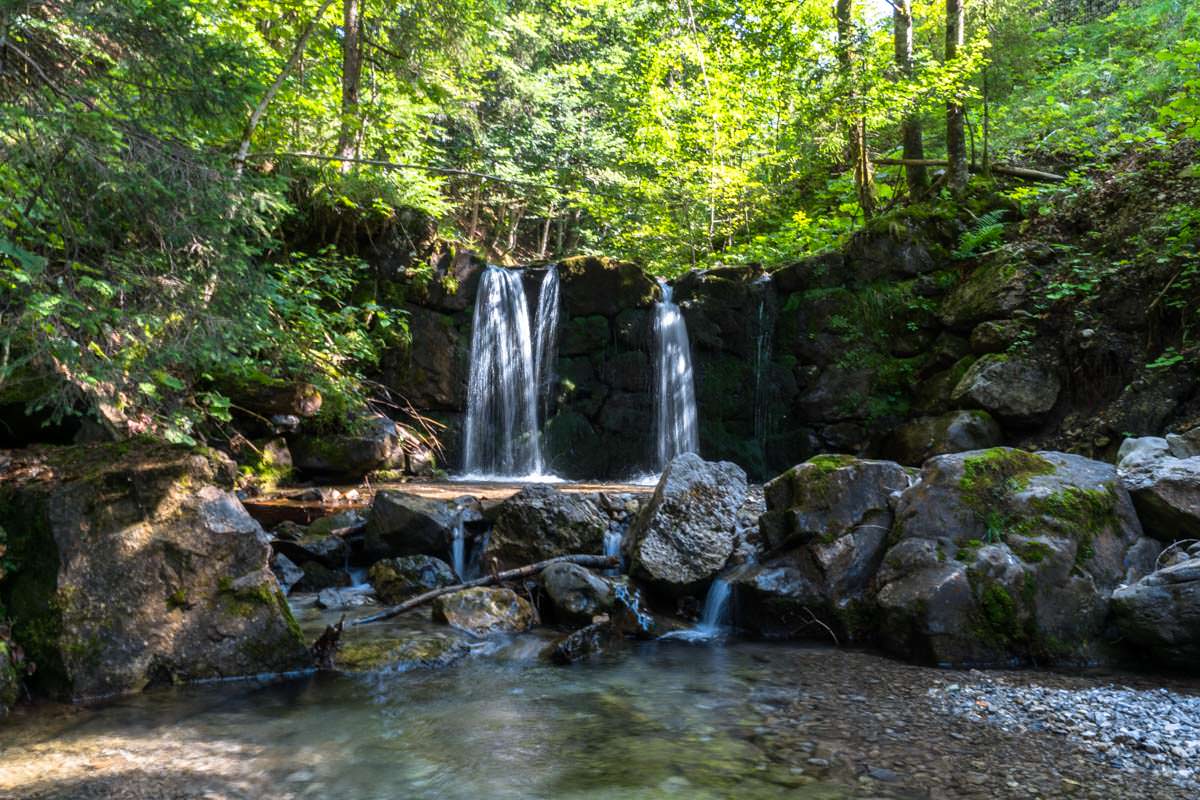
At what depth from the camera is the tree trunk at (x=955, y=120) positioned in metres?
12.5

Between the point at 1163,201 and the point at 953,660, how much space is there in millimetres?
7784

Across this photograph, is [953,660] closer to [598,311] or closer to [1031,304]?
[1031,304]

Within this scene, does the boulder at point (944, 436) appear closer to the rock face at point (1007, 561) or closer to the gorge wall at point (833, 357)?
the gorge wall at point (833, 357)

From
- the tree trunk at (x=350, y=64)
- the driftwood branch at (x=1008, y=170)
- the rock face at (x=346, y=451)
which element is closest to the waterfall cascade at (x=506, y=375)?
the rock face at (x=346, y=451)

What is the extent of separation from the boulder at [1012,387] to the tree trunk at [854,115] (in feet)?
15.2

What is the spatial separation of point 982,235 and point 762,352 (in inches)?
159

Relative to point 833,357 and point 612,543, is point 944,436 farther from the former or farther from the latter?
point 612,543

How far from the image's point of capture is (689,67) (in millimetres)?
18500

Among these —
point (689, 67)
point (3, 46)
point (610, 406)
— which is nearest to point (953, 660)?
point (3, 46)

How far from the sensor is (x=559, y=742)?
421cm

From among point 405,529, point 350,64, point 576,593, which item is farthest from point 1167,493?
point 350,64

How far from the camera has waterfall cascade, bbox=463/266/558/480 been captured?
1428 cm

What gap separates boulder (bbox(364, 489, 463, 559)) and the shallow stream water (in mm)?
2646

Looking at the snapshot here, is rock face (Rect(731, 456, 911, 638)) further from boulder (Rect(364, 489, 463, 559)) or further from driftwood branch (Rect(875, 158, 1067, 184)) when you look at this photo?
driftwood branch (Rect(875, 158, 1067, 184))
